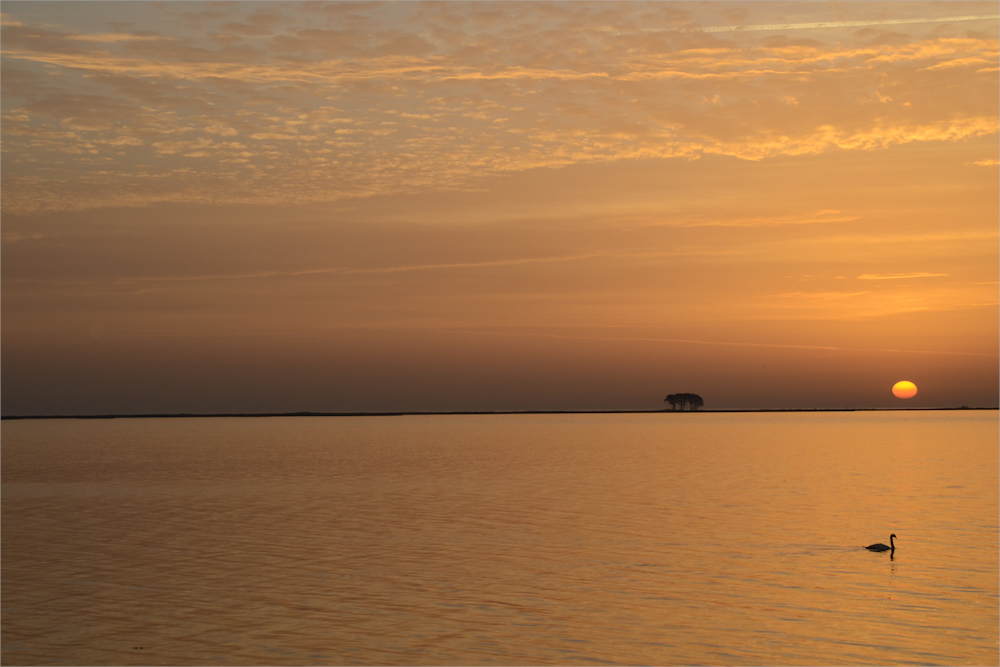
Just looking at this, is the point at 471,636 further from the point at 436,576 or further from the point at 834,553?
the point at 834,553

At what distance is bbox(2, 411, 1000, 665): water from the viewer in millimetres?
20391

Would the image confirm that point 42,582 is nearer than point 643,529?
Yes

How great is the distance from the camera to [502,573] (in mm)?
28062

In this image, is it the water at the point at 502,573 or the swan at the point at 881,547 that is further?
the swan at the point at 881,547

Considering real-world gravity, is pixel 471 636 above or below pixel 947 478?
below

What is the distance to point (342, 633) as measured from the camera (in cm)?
2141

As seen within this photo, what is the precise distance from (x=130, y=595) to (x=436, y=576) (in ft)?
27.5

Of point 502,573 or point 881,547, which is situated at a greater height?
point 881,547

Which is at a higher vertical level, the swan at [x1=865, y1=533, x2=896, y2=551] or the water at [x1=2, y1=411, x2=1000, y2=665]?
the swan at [x1=865, y1=533, x2=896, y2=551]

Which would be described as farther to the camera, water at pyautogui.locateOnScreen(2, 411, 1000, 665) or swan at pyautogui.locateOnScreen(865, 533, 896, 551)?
swan at pyautogui.locateOnScreen(865, 533, 896, 551)

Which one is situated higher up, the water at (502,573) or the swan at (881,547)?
the swan at (881,547)

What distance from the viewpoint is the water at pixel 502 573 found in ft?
66.9

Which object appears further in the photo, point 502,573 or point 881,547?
point 881,547

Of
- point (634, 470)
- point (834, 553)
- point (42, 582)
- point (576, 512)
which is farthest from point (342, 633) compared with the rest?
point (634, 470)
